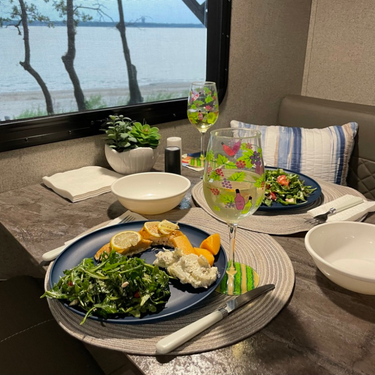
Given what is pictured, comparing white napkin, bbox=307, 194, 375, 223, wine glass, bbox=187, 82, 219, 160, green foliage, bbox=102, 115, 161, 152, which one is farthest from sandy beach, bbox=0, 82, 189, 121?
white napkin, bbox=307, 194, 375, 223

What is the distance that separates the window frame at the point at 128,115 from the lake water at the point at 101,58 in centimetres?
9

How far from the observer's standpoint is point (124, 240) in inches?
31.4

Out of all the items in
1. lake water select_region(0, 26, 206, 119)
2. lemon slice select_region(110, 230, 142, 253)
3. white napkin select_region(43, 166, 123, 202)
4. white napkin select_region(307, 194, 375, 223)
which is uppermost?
lake water select_region(0, 26, 206, 119)

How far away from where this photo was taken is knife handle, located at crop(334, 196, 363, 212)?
0.99 metres

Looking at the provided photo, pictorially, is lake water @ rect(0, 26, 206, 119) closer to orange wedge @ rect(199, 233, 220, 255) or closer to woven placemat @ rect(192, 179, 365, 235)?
woven placemat @ rect(192, 179, 365, 235)

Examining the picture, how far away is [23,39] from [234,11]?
3.35 ft

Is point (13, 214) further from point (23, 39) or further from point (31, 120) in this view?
point (23, 39)

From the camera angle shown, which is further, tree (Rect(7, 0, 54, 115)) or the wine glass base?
tree (Rect(7, 0, 54, 115))

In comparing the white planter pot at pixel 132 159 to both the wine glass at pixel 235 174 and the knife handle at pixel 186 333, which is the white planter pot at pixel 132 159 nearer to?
the wine glass at pixel 235 174

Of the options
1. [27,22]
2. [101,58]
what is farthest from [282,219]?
[101,58]

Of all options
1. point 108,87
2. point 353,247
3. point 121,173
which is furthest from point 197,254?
point 108,87

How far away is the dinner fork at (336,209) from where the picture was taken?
0.97m

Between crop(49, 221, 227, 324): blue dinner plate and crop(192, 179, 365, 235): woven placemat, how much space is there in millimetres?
153

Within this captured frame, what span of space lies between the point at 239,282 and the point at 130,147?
794mm
